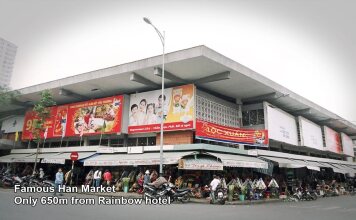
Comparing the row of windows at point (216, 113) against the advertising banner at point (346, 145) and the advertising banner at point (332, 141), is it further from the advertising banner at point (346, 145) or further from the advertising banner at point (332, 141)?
the advertising banner at point (346, 145)

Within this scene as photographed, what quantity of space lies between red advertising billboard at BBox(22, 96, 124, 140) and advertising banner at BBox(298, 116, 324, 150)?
1718 centimetres

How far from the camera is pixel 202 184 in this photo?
60.5 feet

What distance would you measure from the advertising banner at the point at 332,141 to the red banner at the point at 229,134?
52.5 ft

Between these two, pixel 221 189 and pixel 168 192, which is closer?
pixel 168 192

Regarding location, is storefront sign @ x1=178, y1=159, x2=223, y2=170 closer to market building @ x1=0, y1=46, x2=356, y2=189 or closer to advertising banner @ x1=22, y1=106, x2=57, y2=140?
market building @ x1=0, y1=46, x2=356, y2=189

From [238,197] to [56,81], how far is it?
16613mm

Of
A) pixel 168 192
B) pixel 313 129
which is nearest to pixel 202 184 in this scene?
pixel 168 192

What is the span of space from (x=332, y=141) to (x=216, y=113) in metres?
21.3

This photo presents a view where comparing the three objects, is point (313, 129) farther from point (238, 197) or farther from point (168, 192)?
point (168, 192)

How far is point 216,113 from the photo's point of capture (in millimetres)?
21875

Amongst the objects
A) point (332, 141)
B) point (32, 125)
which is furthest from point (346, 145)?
point (32, 125)

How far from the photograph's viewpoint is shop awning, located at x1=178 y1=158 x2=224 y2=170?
52.9ft

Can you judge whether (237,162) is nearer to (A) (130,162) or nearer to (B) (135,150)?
(A) (130,162)

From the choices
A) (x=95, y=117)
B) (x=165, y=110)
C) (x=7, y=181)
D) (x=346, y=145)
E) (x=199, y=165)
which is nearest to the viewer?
(x=199, y=165)
